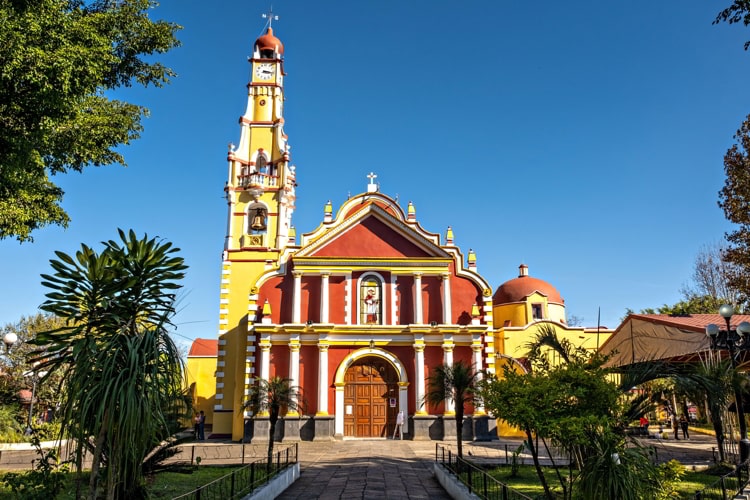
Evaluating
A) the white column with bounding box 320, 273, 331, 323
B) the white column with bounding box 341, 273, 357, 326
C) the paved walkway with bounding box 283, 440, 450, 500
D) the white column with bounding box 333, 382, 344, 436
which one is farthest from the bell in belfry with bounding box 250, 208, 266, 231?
the paved walkway with bounding box 283, 440, 450, 500

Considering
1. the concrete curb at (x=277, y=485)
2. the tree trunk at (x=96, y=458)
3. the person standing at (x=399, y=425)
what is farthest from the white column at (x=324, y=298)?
the tree trunk at (x=96, y=458)

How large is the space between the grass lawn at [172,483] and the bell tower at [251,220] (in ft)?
33.1

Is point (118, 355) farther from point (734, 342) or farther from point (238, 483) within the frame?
point (734, 342)

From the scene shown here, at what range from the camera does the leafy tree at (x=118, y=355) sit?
6898 millimetres

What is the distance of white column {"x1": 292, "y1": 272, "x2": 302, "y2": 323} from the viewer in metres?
27.0

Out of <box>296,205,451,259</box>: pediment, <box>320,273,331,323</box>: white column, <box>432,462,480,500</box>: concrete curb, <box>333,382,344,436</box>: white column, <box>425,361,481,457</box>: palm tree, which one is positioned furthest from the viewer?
<box>296,205,451,259</box>: pediment

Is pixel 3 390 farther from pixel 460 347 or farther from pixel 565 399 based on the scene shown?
pixel 565 399

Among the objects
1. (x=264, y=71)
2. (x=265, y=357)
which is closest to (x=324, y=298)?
(x=265, y=357)

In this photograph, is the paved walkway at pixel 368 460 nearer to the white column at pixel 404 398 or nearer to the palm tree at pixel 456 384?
the white column at pixel 404 398

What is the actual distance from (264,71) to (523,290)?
2090cm

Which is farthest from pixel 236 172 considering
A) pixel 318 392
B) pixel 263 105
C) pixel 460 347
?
pixel 460 347

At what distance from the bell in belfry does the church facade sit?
2.6 inches

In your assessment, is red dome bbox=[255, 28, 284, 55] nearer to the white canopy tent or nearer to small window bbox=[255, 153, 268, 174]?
small window bbox=[255, 153, 268, 174]

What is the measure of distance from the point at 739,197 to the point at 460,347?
12.9m
